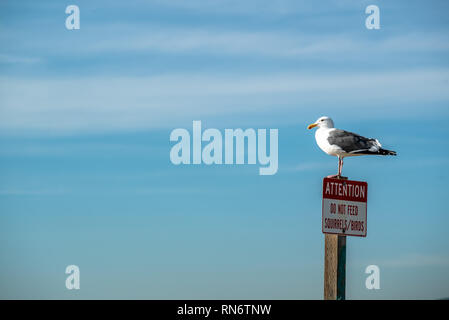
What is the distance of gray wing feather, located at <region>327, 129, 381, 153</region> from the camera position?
13.5 meters

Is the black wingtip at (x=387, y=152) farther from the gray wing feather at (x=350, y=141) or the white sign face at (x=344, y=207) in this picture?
the white sign face at (x=344, y=207)

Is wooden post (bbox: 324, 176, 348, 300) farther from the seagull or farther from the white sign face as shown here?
the seagull

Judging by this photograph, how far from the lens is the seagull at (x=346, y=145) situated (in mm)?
13508

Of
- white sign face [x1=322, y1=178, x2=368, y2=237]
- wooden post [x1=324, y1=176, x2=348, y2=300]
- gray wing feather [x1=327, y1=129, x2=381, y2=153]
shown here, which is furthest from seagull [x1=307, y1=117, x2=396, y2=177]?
wooden post [x1=324, y1=176, x2=348, y2=300]

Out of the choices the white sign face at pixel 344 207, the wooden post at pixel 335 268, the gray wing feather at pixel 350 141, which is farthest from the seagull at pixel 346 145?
the wooden post at pixel 335 268

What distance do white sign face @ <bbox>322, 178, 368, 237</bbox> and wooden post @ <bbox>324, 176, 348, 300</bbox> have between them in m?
0.18

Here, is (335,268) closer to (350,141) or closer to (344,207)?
(344,207)

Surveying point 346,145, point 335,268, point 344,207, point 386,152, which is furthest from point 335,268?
point 386,152

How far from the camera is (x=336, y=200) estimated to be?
35.0ft
